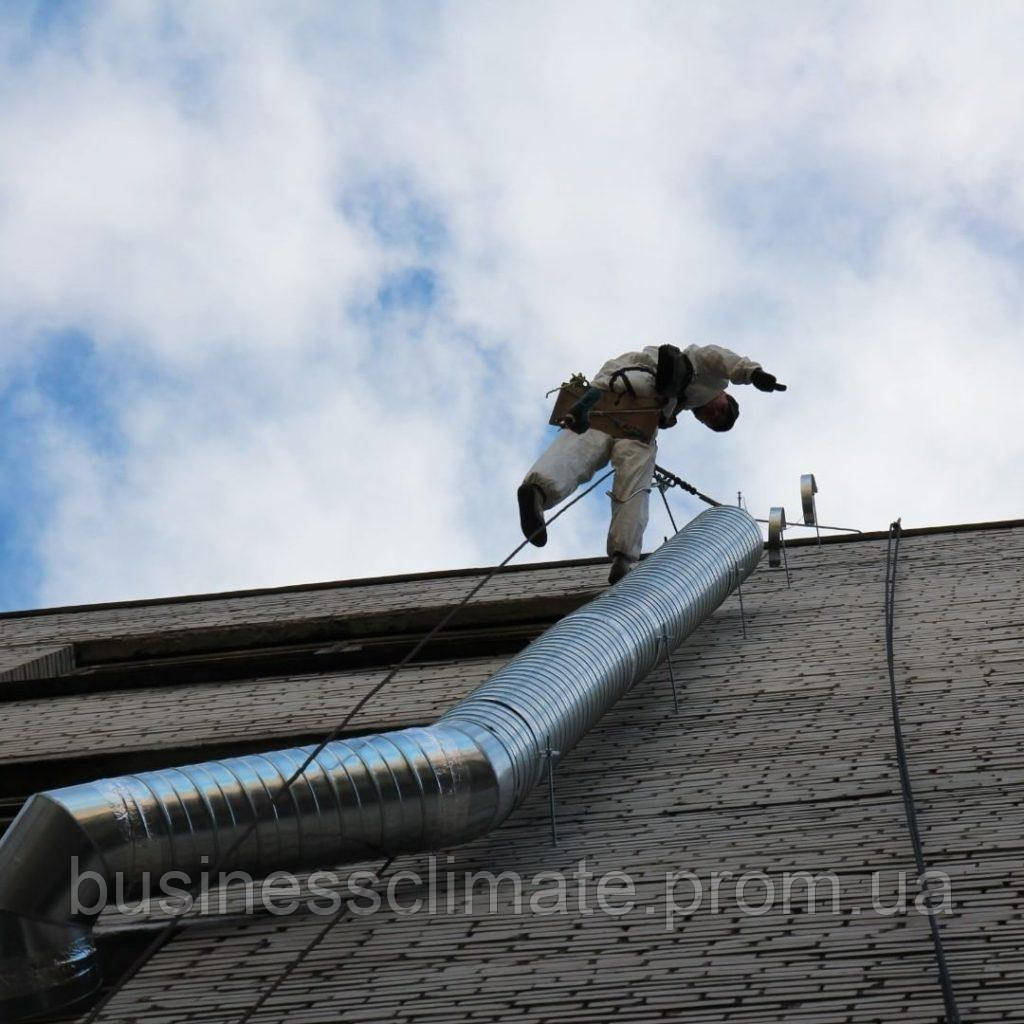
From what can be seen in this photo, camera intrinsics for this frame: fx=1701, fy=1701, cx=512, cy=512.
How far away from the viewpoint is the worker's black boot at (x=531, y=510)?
11.4m

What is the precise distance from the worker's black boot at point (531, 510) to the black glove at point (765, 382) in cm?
161

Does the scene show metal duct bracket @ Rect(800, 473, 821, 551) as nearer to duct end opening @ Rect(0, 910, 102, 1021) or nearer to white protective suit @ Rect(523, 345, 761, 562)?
white protective suit @ Rect(523, 345, 761, 562)

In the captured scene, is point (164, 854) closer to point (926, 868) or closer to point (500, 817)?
point (500, 817)

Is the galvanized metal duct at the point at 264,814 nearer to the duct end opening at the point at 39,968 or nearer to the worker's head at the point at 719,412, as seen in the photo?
the duct end opening at the point at 39,968

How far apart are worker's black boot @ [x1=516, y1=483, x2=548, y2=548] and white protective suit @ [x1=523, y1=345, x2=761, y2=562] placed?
0.14ft

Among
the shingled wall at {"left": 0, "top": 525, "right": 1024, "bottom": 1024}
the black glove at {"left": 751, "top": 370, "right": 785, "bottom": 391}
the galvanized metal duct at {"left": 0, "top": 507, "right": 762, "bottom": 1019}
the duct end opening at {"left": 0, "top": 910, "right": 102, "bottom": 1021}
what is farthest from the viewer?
the black glove at {"left": 751, "top": 370, "right": 785, "bottom": 391}

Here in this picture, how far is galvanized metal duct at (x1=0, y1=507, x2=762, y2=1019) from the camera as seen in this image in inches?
235

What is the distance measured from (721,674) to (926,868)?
132 inches

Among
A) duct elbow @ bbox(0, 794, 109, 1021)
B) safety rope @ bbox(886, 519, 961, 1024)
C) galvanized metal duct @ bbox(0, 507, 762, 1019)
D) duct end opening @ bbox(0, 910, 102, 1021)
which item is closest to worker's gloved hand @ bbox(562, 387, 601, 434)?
safety rope @ bbox(886, 519, 961, 1024)

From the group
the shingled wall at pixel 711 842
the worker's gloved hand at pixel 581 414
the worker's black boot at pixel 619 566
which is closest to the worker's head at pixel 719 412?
the worker's gloved hand at pixel 581 414

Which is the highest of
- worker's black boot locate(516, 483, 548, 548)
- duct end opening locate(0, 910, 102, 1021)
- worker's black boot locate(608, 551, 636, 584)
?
worker's black boot locate(516, 483, 548, 548)

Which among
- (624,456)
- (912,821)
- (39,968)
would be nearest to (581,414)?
(624,456)

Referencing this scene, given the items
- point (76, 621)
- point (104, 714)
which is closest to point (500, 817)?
point (104, 714)

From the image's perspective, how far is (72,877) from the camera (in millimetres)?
6016
